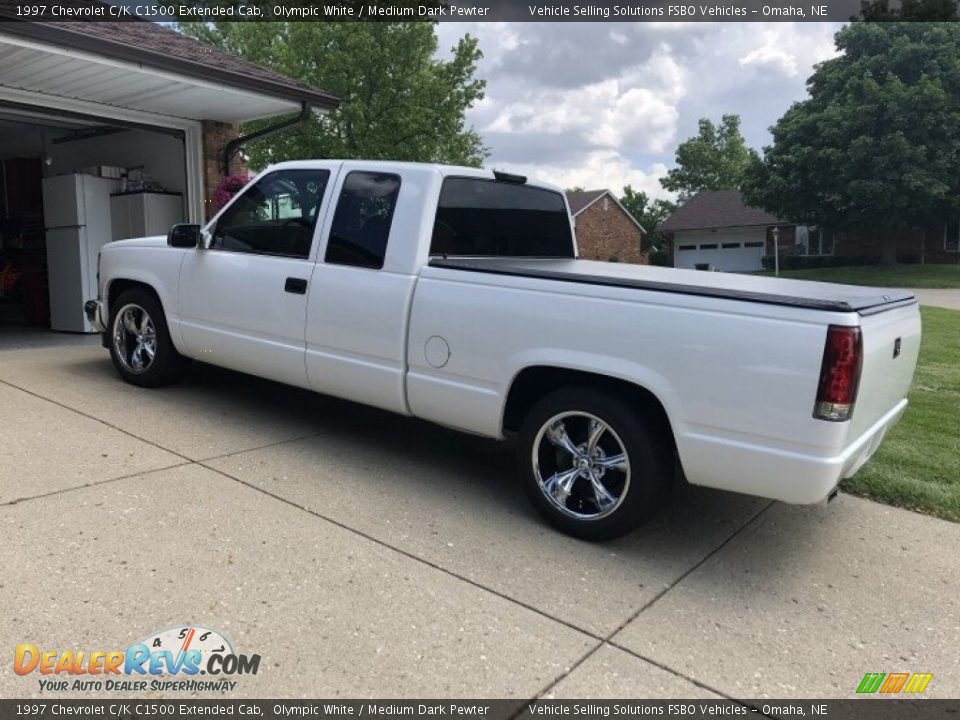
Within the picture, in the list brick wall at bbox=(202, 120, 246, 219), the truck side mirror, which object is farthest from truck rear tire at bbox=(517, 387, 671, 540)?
brick wall at bbox=(202, 120, 246, 219)

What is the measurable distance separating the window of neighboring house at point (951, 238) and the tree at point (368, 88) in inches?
1102

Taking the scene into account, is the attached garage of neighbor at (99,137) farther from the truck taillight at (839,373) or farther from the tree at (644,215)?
the tree at (644,215)

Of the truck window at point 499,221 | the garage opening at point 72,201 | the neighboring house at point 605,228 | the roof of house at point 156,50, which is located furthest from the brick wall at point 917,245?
the truck window at point 499,221

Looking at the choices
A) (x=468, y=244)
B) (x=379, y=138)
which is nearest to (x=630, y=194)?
(x=379, y=138)

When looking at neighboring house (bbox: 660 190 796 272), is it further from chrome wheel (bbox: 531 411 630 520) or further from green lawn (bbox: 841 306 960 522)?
chrome wheel (bbox: 531 411 630 520)

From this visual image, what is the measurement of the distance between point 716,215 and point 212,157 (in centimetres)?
4274

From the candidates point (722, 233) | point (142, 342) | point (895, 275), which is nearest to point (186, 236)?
point (142, 342)

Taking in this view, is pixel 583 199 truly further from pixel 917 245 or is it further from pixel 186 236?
pixel 186 236

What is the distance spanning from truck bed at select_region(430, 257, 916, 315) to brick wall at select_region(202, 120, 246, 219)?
6804 millimetres

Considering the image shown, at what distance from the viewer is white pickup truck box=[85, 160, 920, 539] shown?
329 cm

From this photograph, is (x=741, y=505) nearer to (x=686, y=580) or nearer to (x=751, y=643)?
(x=686, y=580)

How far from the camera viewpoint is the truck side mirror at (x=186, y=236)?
18.6ft

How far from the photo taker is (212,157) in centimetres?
1030

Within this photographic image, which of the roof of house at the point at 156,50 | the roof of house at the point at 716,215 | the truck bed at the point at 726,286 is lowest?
the truck bed at the point at 726,286
